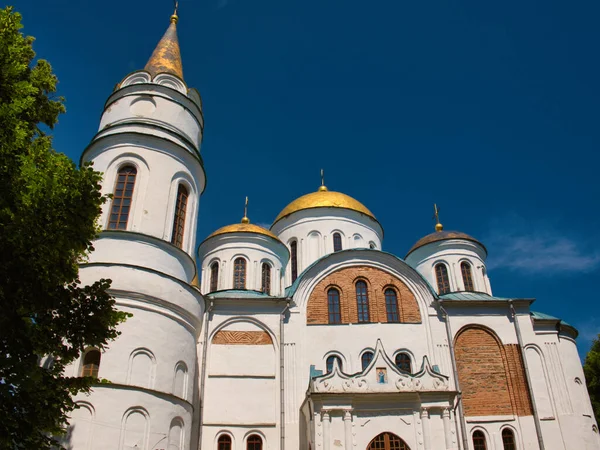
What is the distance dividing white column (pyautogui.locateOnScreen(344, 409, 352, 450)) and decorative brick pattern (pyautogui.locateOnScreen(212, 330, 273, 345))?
4070mm

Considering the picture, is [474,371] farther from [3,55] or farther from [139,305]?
[3,55]

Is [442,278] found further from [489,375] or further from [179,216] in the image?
[179,216]

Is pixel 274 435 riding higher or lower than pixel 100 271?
lower

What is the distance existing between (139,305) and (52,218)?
21.4ft

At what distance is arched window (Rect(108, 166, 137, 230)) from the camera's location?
14.3m

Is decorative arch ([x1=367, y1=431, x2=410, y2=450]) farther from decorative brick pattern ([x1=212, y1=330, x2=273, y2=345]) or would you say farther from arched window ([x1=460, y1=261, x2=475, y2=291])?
arched window ([x1=460, y1=261, x2=475, y2=291])

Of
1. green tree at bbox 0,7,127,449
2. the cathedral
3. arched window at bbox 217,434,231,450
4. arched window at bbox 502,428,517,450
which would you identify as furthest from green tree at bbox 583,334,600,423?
green tree at bbox 0,7,127,449

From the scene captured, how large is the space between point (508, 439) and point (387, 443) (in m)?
5.06

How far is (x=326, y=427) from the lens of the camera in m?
14.5

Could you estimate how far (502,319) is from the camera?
18734 millimetres

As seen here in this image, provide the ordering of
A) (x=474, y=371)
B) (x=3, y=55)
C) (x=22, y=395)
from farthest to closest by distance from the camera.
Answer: (x=474, y=371) < (x=3, y=55) < (x=22, y=395)

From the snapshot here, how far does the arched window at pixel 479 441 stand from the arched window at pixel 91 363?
12298mm

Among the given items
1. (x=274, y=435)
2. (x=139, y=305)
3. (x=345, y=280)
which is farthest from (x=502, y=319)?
(x=139, y=305)

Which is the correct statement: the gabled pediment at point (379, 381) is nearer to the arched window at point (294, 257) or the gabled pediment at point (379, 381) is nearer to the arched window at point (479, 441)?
the arched window at point (479, 441)
